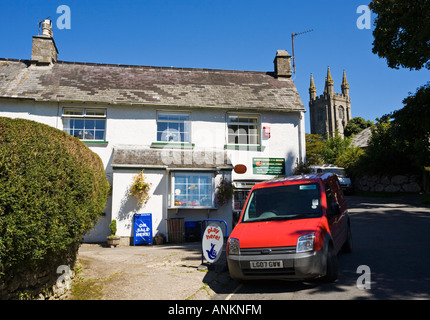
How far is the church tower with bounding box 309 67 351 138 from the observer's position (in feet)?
331

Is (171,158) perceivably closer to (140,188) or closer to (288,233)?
(140,188)

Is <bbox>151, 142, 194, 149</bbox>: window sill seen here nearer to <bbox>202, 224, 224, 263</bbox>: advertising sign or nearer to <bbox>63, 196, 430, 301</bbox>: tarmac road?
<bbox>63, 196, 430, 301</bbox>: tarmac road

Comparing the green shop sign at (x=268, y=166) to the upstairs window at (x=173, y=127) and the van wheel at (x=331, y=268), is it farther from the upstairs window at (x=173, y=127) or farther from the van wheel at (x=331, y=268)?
the van wheel at (x=331, y=268)

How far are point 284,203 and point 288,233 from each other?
1.18m

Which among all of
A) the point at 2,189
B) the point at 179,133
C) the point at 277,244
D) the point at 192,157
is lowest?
the point at 277,244

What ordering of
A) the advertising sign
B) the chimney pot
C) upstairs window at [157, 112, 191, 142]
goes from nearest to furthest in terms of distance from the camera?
the advertising sign
upstairs window at [157, 112, 191, 142]
the chimney pot

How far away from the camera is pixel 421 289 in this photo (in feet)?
17.8

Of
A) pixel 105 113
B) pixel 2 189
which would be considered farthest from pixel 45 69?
pixel 2 189

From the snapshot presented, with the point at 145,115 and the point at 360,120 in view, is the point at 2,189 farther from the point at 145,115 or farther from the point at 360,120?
the point at 360,120

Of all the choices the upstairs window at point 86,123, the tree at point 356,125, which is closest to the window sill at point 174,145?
the upstairs window at point 86,123

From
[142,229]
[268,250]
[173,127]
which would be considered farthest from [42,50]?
[268,250]

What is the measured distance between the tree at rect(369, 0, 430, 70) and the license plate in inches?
469

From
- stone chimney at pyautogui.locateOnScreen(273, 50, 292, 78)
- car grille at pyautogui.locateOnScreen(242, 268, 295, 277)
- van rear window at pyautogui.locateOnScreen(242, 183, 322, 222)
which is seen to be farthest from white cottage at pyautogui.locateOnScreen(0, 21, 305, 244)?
car grille at pyautogui.locateOnScreen(242, 268, 295, 277)
